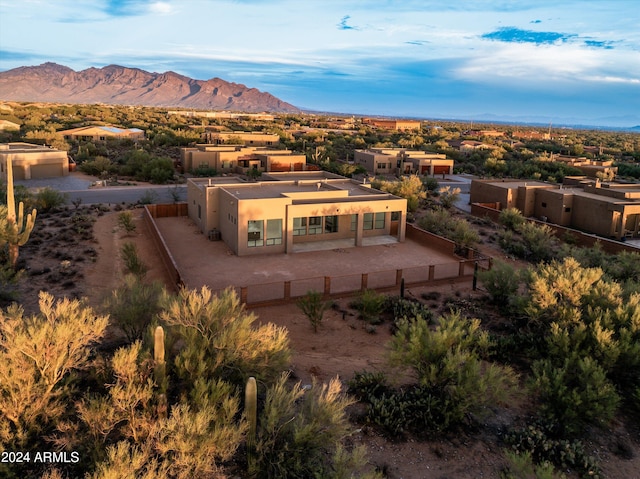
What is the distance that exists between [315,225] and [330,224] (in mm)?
961

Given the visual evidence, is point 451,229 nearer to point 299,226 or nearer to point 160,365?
point 299,226

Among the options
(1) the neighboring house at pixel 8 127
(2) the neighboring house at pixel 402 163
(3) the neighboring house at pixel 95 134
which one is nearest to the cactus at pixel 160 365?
(2) the neighboring house at pixel 402 163

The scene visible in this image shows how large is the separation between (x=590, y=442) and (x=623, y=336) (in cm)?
320

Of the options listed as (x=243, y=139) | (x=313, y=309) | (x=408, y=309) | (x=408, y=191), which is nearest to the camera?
(x=313, y=309)

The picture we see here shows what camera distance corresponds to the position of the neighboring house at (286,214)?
24.9 meters

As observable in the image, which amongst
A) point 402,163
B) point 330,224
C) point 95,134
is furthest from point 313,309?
point 95,134

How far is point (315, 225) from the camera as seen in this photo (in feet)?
89.4

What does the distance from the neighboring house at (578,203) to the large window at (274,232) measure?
65.8 feet

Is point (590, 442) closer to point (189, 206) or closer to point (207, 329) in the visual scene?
point (207, 329)

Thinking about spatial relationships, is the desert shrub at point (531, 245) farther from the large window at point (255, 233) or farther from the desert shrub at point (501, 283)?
the large window at point (255, 233)

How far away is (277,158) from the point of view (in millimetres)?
51000

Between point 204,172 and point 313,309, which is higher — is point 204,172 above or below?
above

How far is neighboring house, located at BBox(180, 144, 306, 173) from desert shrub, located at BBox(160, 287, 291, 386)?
4036cm

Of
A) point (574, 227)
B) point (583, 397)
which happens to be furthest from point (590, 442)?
point (574, 227)
